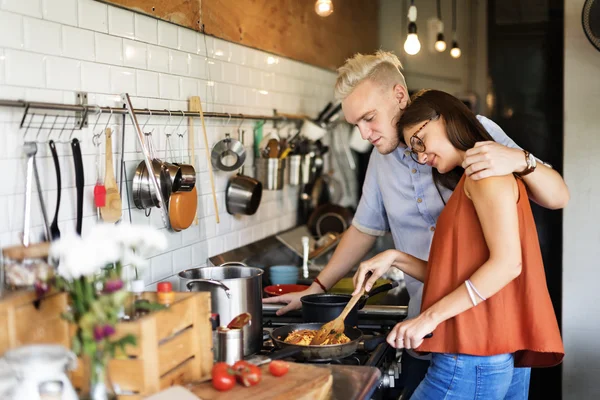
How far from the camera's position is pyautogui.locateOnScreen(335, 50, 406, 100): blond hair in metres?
2.88

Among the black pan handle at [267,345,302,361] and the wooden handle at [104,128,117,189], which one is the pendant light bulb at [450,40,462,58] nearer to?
the wooden handle at [104,128,117,189]

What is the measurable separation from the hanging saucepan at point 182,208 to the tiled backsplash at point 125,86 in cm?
8

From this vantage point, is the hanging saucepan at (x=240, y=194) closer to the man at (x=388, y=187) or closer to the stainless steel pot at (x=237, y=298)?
the man at (x=388, y=187)

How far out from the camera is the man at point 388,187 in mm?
2869

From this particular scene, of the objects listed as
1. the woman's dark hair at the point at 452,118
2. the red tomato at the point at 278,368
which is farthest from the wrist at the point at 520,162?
the red tomato at the point at 278,368

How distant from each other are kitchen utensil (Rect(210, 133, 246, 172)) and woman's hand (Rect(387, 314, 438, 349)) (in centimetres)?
144

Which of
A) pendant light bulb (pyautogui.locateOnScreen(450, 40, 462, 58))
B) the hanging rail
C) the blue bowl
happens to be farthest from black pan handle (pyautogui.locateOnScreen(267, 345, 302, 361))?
pendant light bulb (pyautogui.locateOnScreen(450, 40, 462, 58))

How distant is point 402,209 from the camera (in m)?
3.10

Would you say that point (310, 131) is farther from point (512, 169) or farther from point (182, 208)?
point (512, 169)

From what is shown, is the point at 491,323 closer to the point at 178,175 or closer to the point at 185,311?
the point at 185,311

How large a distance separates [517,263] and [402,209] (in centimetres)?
89

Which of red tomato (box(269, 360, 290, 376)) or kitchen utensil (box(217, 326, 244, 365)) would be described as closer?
red tomato (box(269, 360, 290, 376))

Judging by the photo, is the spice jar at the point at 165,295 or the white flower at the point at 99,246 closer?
the white flower at the point at 99,246

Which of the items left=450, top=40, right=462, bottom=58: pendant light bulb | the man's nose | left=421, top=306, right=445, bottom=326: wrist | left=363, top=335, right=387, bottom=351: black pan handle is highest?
left=450, top=40, right=462, bottom=58: pendant light bulb
